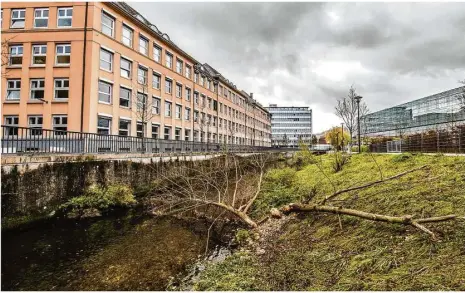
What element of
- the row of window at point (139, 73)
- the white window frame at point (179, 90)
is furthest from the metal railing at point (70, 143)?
the white window frame at point (179, 90)

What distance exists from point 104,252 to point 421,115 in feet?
199

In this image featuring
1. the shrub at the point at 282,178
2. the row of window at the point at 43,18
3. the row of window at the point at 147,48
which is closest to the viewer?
the shrub at the point at 282,178

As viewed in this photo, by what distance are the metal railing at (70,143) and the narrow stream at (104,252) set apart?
3368mm

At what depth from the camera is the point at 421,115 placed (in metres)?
51.3

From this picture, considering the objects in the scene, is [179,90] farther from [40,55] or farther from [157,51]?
[40,55]

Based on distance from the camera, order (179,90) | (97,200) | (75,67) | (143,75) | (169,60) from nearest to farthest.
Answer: (97,200)
(75,67)
(143,75)
(169,60)
(179,90)

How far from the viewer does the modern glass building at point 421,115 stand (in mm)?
38531

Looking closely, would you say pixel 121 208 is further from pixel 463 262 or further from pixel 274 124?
pixel 274 124

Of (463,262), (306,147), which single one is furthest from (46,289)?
(306,147)

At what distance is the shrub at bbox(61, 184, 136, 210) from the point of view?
1059cm

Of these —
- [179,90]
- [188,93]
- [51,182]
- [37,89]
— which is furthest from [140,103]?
[51,182]

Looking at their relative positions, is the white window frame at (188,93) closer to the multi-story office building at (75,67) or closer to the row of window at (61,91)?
the multi-story office building at (75,67)

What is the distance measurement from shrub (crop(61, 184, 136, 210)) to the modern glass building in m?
28.1

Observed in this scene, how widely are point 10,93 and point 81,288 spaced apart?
74.0 ft
